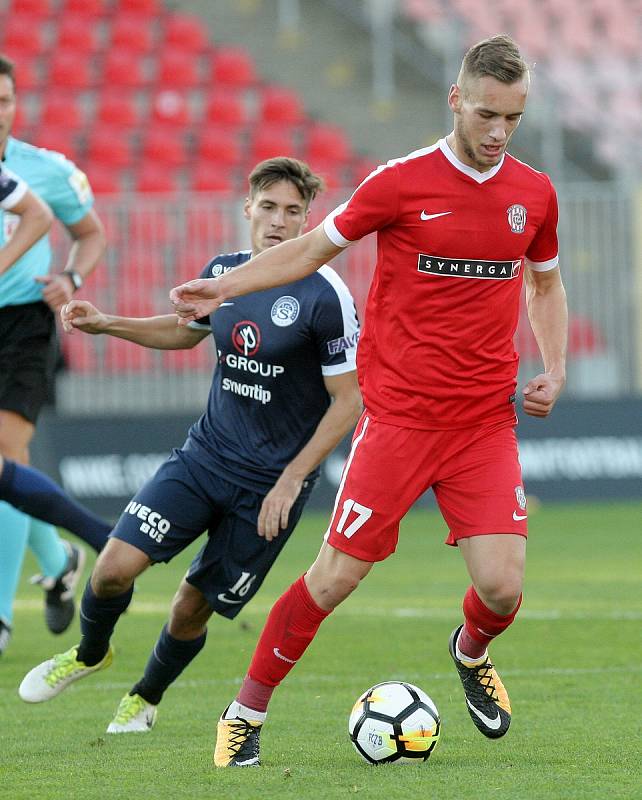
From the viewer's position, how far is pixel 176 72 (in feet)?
63.3

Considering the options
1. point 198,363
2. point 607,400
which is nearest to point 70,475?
point 198,363

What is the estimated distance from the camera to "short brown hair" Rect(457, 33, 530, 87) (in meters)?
4.68

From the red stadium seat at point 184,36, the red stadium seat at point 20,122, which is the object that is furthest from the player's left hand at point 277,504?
the red stadium seat at point 184,36

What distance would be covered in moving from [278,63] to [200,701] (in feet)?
50.7

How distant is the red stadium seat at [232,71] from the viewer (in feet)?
64.4

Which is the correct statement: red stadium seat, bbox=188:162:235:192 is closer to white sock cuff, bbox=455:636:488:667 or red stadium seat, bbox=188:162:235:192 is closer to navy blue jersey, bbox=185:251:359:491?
navy blue jersey, bbox=185:251:359:491

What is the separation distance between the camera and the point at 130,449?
14.4 metres

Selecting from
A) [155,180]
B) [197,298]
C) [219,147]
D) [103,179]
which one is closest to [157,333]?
[197,298]

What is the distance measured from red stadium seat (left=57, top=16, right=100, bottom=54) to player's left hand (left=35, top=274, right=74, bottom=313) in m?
12.9

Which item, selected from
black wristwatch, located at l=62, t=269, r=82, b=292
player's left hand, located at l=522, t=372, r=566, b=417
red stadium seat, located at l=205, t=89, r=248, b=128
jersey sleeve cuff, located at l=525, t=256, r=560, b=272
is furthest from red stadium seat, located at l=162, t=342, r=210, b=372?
player's left hand, located at l=522, t=372, r=566, b=417

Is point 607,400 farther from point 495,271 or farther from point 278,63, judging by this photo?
point 495,271

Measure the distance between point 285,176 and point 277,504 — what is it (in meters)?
1.24

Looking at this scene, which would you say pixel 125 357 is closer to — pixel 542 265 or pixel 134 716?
pixel 134 716

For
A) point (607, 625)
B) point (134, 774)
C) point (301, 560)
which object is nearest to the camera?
point (134, 774)
